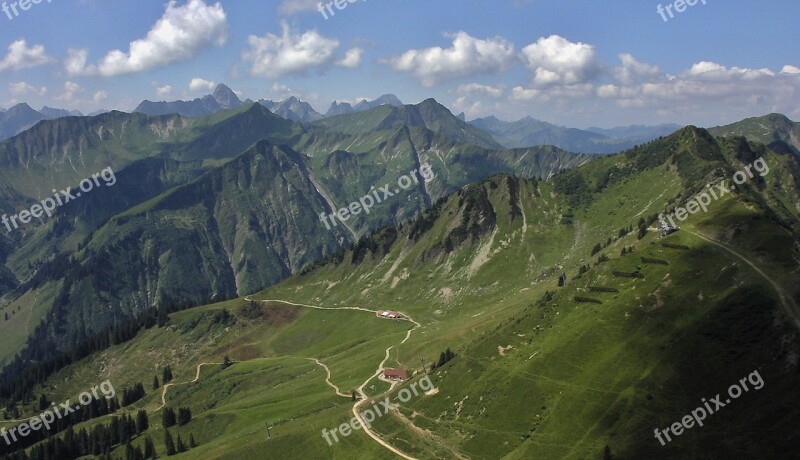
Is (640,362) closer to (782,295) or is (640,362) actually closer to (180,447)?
(782,295)

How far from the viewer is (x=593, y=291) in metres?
153

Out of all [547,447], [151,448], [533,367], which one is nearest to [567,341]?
[533,367]

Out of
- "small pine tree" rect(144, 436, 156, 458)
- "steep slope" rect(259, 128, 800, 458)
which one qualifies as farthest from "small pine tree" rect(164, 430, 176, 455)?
"steep slope" rect(259, 128, 800, 458)

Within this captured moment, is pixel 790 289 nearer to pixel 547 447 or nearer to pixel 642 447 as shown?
pixel 642 447

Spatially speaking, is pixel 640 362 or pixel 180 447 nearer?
pixel 640 362

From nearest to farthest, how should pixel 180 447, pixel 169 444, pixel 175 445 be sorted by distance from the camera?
pixel 180 447 < pixel 169 444 < pixel 175 445

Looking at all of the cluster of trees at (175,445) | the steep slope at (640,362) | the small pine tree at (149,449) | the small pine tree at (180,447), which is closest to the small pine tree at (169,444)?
the cluster of trees at (175,445)

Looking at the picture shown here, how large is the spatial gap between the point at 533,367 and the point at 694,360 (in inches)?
1331

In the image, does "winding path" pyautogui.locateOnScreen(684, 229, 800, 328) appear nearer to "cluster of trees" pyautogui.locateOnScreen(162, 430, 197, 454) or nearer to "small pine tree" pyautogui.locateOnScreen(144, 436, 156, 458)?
"cluster of trees" pyautogui.locateOnScreen(162, 430, 197, 454)

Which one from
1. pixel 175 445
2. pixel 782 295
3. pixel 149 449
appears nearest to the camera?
pixel 782 295

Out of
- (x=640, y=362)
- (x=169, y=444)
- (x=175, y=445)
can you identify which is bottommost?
(x=640, y=362)

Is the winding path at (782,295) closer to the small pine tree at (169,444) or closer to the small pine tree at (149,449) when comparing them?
the small pine tree at (169,444)

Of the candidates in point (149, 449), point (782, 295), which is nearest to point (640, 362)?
point (782, 295)

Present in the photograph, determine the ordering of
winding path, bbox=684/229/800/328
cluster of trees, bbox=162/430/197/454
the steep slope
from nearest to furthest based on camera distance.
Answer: the steep slope, winding path, bbox=684/229/800/328, cluster of trees, bbox=162/430/197/454
